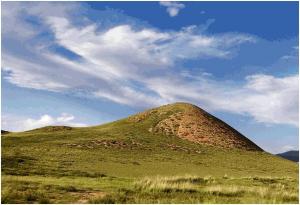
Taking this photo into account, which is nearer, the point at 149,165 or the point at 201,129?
the point at 149,165

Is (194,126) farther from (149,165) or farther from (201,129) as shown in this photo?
(149,165)

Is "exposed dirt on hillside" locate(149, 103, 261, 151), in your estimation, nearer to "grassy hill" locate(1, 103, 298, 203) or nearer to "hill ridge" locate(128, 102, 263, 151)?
"hill ridge" locate(128, 102, 263, 151)

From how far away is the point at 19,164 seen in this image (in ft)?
124

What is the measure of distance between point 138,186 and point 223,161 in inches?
1491

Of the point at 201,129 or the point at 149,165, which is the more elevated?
the point at 201,129

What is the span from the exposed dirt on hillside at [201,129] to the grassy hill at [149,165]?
0.58 feet

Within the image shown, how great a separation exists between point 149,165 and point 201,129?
123 feet

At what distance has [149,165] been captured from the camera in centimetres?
4969

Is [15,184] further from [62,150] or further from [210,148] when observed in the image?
[210,148]

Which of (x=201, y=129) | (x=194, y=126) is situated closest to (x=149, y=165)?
(x=201, y=129)

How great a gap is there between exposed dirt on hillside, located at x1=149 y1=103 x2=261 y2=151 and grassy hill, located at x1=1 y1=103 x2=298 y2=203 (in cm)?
18

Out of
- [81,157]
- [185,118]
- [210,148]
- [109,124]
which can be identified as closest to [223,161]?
[210,148]

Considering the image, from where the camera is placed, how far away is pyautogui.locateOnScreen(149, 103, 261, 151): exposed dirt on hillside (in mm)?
81062

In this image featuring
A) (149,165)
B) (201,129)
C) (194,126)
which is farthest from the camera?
(194,126)
